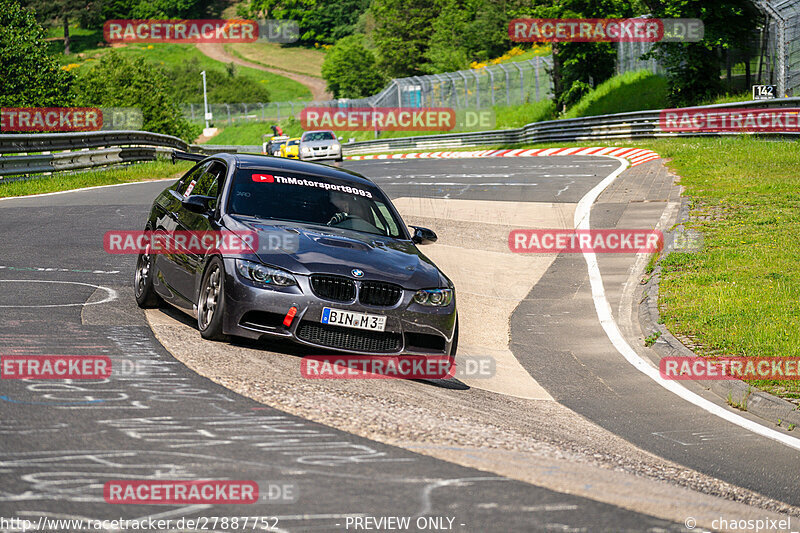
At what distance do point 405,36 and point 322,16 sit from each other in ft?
194

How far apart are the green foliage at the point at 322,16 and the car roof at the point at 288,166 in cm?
14909

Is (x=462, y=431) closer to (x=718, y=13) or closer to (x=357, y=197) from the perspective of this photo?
(x=357, y=197)

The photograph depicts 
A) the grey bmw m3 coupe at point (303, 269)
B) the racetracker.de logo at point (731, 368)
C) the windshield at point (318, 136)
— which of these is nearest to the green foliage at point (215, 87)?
the windshield at point (318, 136)

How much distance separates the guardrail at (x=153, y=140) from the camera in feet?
74.5

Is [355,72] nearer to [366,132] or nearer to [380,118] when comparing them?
[366,132]

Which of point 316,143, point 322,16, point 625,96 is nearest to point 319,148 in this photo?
point 316,143

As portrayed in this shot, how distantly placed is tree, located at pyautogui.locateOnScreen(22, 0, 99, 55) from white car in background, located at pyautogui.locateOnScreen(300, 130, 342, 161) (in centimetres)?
12228

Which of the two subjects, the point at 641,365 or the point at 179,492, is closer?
the point at 179,492

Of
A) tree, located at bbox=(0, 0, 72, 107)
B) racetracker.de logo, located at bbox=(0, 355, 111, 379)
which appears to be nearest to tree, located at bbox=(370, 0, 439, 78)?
tree, located at bbox=(0, 0, 72, 107)

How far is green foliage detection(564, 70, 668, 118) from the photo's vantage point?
1676 inches

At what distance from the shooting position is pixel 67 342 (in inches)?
273

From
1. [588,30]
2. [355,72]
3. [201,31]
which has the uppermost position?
[201,31]

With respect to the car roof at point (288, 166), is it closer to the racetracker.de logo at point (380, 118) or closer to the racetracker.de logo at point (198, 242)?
the racetracker.de logo at point (198, 242)

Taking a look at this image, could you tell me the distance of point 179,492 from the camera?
4027 mm
